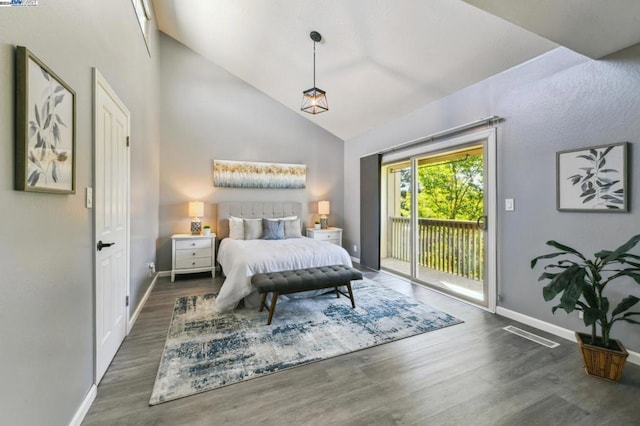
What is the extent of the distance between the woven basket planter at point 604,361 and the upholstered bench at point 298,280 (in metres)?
1.90

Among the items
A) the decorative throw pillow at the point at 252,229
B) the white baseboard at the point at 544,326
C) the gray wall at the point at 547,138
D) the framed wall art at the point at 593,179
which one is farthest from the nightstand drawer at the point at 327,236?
the framed wall art at the point at 593,179

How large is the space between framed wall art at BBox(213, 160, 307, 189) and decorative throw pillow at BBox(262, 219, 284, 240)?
0.87 m

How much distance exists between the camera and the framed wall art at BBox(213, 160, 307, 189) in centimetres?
487

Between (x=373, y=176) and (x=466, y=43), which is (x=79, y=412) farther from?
(x=373, y=176)

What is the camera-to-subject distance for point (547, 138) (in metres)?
2.56

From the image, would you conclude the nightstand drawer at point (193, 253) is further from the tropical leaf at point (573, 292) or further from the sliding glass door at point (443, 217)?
the tropical leaf at point (573, 292)

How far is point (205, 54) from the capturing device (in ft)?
15.5

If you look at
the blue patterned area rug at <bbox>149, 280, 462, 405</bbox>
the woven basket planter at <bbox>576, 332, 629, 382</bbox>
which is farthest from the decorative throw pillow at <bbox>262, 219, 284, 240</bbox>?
the woven basket planter at <bbox>576, 332, 629, 382</bbox>

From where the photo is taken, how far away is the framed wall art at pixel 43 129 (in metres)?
0.99

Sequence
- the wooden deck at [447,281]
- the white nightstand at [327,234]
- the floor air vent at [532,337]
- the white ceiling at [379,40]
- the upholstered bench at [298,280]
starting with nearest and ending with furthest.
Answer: the white ceiling at [379,40], the floor air vent at [532,337], the upholstered bench at [298,280], the wooden deck at [447,281], the white nightstand at [327,234]

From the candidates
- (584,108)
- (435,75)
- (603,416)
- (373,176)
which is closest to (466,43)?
(435,75)

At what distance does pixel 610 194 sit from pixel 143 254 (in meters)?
4.68

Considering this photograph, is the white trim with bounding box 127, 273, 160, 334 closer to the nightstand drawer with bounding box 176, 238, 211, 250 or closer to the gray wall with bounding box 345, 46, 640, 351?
the nightstand drawer with bounding box 176, 238, 211, 250

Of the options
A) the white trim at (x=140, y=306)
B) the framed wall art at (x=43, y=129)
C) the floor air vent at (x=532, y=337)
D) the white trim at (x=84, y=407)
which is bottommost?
the floor air vent at (x=532, y=337)
